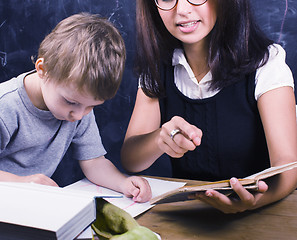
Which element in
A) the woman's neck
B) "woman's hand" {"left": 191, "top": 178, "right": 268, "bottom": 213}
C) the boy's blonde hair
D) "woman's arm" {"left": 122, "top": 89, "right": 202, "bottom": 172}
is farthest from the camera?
the woman's neck

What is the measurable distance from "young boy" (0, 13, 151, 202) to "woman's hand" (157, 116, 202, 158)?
0.13 m

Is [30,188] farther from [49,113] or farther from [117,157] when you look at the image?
[117,157]

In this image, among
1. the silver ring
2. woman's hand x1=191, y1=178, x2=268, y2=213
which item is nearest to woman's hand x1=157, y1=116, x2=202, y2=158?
the silver ring

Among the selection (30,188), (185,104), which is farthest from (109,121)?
(30,188)

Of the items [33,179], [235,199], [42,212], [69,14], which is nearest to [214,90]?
[235,199]

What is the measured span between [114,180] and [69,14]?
1.28m

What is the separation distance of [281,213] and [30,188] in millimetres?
523

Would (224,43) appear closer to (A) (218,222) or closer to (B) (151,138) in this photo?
(B) (151,138)

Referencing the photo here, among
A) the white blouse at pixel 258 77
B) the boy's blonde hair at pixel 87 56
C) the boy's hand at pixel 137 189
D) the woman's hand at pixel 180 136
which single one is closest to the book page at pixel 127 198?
the boy's hand at pixel 137 189

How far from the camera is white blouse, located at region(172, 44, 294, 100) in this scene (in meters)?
1.07

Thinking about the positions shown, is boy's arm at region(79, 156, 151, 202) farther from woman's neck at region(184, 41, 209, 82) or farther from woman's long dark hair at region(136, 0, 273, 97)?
woman's neck at region(184, 41, 209, 82)

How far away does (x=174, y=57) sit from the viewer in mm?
1269

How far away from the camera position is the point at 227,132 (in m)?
1.19

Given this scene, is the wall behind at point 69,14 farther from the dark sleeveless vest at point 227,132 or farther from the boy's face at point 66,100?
the boy's face at point 66,100
